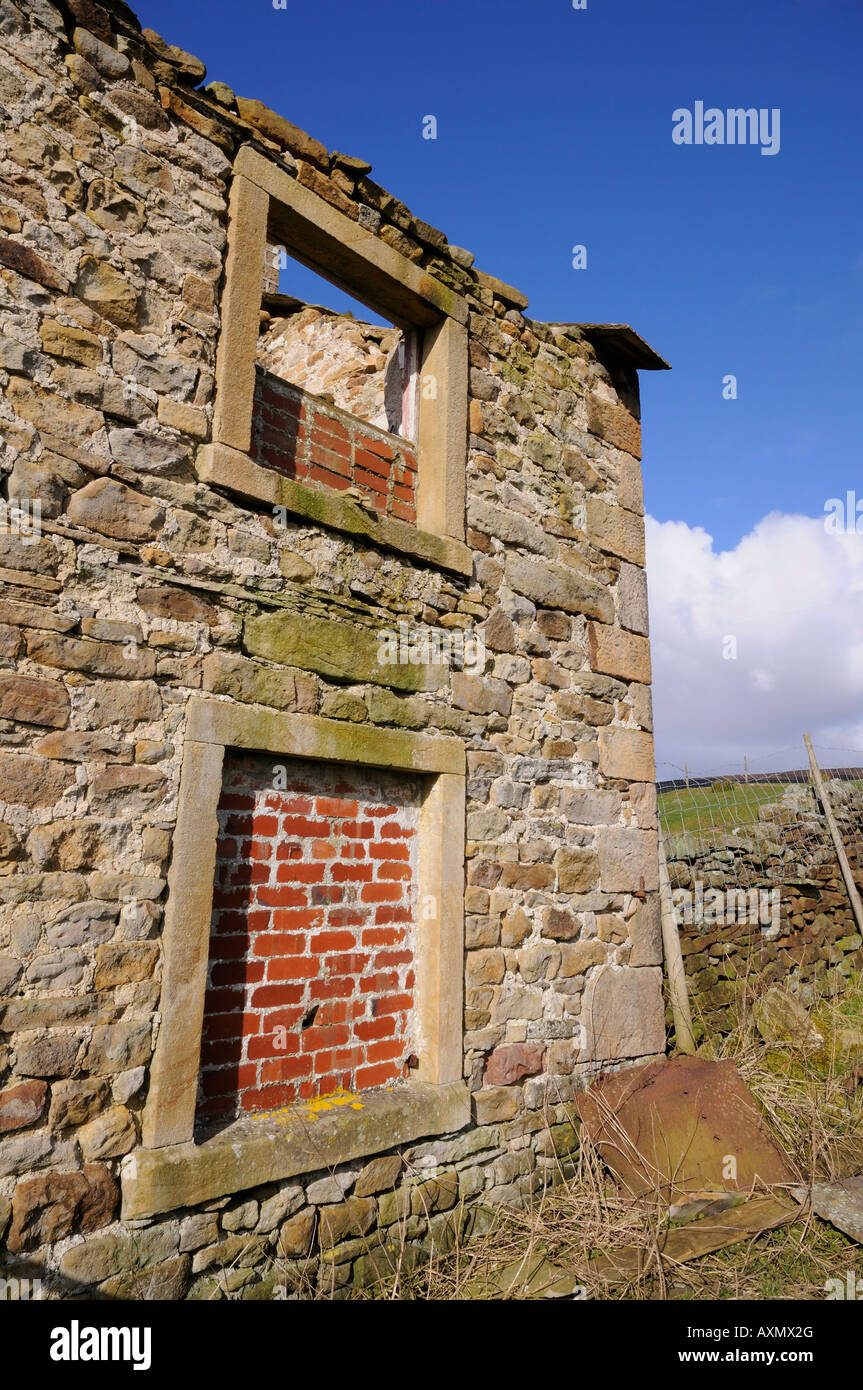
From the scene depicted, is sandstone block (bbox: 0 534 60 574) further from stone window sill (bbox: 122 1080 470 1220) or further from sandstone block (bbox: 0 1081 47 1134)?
stone window sill (bbox: 122 1080 470 1220)

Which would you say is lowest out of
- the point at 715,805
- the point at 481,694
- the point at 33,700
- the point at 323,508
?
the point at 33,700

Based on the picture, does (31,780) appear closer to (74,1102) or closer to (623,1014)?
(74,1102)

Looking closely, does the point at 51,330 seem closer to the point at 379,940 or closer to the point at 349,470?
the point at 349,470

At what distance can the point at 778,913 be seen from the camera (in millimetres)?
6664

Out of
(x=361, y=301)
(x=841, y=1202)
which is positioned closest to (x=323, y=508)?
(x=361, y=301)

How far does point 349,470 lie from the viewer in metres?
3.86

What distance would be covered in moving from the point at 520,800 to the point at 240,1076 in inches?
70.7

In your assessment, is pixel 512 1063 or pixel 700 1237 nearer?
pixel 700 1237

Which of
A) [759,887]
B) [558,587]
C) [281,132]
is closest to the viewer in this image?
[281,132]

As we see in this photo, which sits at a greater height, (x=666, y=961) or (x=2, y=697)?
(x=2, y=697)

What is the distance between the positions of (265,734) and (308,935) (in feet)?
2.73

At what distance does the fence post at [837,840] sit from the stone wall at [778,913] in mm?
65

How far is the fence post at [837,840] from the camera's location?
7.45m
